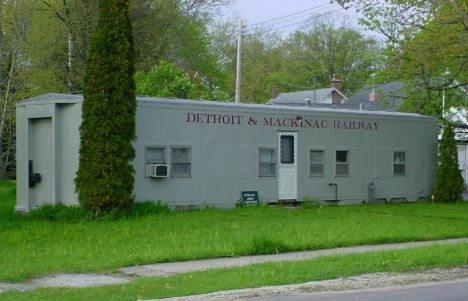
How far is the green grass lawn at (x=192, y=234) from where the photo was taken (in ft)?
46.0

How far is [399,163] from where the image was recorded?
28.9 meters

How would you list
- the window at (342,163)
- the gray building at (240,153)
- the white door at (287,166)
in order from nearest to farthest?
1. the gray building at (240,153)
2. the white door at (287,166)
3. the window at (342,163)

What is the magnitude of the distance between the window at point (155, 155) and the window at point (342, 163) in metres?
7.26

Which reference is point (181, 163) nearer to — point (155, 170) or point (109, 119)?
point (155, 170)

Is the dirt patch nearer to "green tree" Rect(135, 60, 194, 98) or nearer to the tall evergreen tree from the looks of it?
the tall evergreen tree

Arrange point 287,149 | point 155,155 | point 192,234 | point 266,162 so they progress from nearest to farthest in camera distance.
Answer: point 192,234 < point 155,155 < point 266,162 < point 287,149

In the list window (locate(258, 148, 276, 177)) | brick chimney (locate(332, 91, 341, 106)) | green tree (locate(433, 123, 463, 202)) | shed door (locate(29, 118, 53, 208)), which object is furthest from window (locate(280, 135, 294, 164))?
brick chimney (locate(332, 91, 341, 106))

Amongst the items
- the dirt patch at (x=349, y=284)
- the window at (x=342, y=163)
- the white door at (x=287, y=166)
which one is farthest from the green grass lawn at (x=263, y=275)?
the window at (x=342, y=163)

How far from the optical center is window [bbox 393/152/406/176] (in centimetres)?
2877

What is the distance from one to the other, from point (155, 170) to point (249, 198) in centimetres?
374

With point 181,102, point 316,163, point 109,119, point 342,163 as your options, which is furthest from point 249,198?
point 109,119

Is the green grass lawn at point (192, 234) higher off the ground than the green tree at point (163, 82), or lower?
lower

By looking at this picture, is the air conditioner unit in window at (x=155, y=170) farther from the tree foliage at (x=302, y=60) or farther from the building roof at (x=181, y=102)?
the tree foliage at (x=302, y=60)

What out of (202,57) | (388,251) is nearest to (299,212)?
(388,251)
